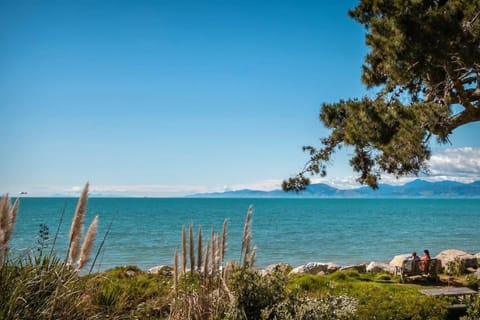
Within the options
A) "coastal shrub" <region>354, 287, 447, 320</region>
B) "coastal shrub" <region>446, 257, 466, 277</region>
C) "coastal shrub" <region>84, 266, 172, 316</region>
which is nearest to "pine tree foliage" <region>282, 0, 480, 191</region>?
"coastal shrub" <region>354, 287, 447, 320</region>

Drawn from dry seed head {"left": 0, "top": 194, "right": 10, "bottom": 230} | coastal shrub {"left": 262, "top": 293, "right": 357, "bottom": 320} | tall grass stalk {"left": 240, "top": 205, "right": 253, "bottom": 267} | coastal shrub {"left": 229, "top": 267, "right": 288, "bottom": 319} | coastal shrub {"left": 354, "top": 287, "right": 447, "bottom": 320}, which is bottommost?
coastal shrub {"left": 354, "top": 287, "right": 447, "bottom": 320}

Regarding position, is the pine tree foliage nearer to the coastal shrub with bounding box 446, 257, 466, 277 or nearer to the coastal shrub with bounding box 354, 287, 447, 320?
the coastal shrub with bounding box 354, 287, 447, 320

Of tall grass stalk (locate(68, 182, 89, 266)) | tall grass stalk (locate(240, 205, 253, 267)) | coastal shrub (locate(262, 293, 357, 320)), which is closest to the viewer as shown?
tall grass stalk (locate(68, 182, 89, 266))

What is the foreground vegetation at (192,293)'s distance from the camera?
3.95 m

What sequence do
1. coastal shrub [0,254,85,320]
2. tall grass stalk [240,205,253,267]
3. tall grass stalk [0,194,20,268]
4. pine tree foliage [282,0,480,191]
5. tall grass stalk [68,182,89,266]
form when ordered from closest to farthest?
1. tall grass stalk [0,194,20,268]
2. tall grass stalk [68,182,89,266]
3. coastal shrub [0,254,85,320]
4. tall grass stalk [240,205,253,267]
5. pine tree foliage [282,0,480,191]

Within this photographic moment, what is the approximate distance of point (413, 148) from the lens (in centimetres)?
669

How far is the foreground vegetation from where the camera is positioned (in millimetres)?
3951

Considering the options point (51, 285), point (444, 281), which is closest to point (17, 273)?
point (51, 285)

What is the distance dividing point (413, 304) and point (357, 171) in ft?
10.6

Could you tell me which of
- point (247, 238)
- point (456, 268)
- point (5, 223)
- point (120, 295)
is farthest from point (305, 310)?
point (456, 268)

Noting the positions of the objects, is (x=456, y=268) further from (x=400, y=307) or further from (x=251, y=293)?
(x=251, y=293)

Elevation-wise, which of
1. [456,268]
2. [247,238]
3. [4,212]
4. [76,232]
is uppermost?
[4,212]

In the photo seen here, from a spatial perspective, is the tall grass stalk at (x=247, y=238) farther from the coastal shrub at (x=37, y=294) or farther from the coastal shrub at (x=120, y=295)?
the coastal shrub at (x=37, y=294)

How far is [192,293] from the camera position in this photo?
527cm
